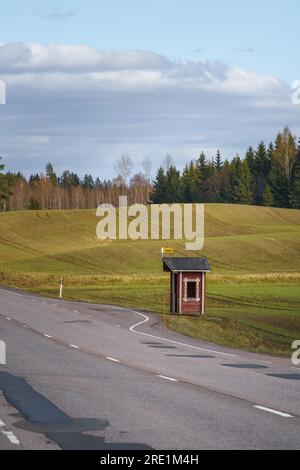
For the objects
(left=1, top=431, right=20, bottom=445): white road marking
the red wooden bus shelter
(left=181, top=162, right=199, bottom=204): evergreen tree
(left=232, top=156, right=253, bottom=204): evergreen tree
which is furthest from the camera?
(left=181, top=162, right=199, bottom=204): evergreen tree

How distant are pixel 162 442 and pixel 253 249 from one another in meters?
93.7

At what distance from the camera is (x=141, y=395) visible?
612 inches

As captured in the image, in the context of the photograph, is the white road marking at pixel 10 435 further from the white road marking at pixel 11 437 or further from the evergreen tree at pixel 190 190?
the evergreen tree at pixel 190 190

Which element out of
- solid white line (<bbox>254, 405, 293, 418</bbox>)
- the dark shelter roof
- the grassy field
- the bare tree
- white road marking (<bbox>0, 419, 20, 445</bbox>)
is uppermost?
the bare tree

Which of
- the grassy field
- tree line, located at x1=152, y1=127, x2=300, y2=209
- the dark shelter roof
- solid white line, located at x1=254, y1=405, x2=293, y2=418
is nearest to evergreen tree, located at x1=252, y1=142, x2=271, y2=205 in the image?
tree line, located at x1=152, y1=127, x2=300, y2=209

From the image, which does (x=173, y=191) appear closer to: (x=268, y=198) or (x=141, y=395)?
(x=268, y=198)

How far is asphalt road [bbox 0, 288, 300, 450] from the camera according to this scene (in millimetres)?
11492

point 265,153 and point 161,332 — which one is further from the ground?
point 265,153

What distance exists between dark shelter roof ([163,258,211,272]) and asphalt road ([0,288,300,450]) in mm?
17309

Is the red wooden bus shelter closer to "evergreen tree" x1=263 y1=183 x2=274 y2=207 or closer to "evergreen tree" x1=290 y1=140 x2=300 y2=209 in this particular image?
"evergreen tree" x1=290 y1=140 x2=300 y2=209

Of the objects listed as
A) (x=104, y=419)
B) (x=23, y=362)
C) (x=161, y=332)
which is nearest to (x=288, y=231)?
(x=161, y=332)

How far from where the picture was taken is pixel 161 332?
113 feet

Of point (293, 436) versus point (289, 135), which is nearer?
point (293, 436)
